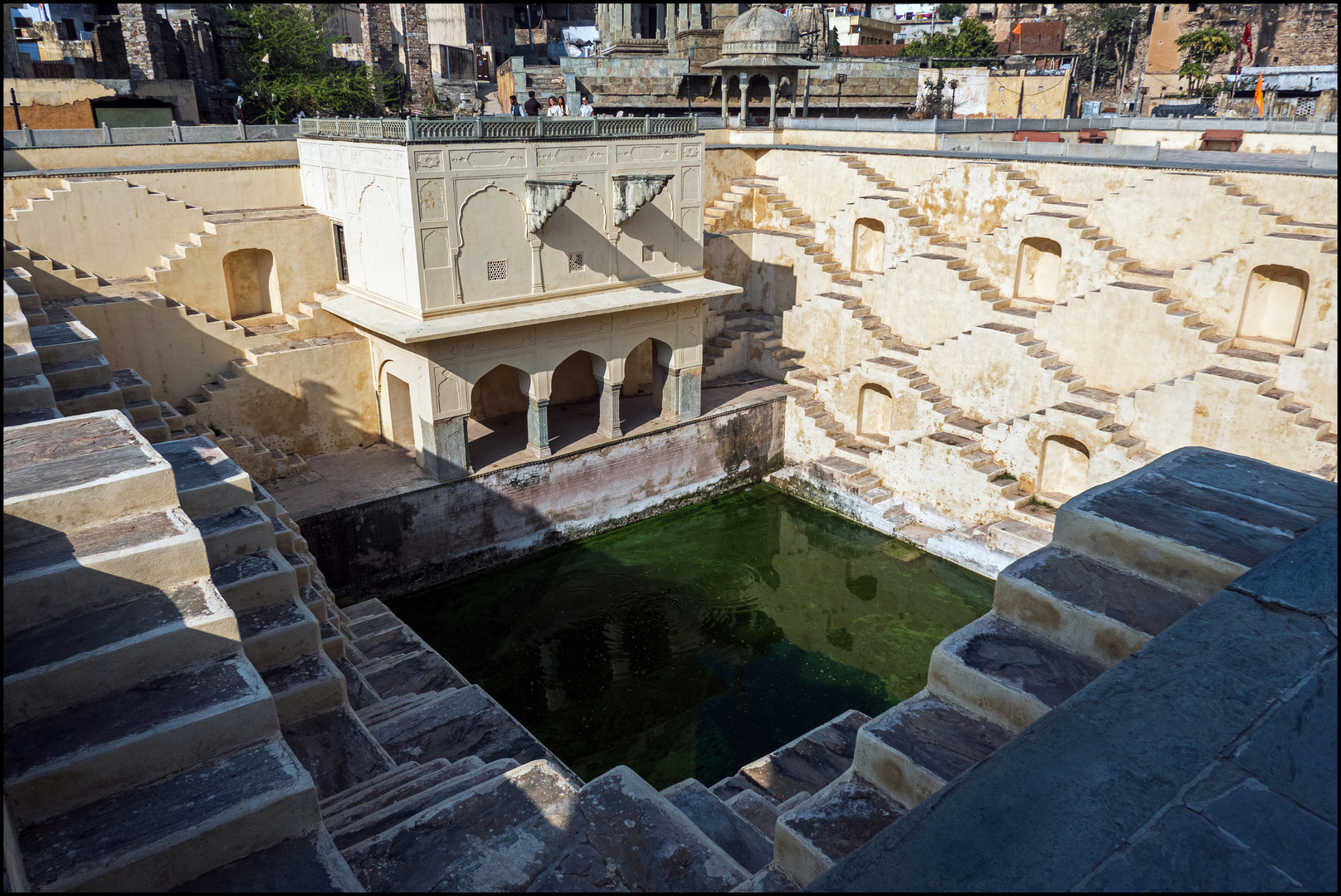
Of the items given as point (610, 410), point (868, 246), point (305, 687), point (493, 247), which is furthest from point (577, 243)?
point (305, 687)

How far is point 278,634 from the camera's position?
632 cm

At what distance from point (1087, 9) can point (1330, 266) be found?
134 ft

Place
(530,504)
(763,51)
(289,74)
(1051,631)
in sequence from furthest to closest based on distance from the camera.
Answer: (289,74)
(763,51)
(530,504)
(1051,631)

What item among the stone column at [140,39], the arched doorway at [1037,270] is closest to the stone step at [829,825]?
the arched doorway at [1037,270]

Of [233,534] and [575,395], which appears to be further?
[575,395]

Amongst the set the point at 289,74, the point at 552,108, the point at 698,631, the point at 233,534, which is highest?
the point at 289,74

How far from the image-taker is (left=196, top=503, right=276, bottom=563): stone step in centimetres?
659

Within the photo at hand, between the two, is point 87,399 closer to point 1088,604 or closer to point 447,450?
point 447,450

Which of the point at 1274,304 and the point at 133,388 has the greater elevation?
the point at 1274,304

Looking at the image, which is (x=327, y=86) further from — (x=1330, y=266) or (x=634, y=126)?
(x=1330, y=266)

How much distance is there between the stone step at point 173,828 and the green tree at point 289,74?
81.7ft

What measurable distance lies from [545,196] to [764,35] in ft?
38.8

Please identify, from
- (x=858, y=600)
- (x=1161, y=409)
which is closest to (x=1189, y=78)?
(x=1161, y=409)

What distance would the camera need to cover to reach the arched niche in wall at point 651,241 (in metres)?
14.9
